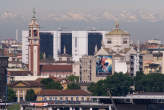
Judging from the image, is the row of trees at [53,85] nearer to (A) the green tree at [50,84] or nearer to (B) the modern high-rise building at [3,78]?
(A) the green tree at [50,84]

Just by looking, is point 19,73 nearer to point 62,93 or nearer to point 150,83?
point 62,93

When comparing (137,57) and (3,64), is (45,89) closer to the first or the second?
(3,64)

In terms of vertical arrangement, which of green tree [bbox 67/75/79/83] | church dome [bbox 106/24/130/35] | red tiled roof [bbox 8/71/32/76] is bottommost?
green tree [bbox 67/75/79/83]

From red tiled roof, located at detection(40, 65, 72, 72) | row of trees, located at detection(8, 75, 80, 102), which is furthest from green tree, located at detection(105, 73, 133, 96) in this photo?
red tiled roof, located at detection(40, 65, 72, 72)

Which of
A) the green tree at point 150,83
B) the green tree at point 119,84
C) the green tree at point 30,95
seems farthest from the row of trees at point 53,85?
the green tree at point 150,83

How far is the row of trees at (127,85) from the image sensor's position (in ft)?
473

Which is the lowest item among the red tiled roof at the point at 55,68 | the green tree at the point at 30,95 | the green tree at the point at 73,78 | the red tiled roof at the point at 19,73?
the green tree at the point at 30,95

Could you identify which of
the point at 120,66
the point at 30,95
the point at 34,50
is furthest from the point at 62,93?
the point at 34,50

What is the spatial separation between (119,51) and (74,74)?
8.11 m

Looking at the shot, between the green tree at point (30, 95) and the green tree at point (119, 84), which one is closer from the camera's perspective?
the green tree at point (119, 84)

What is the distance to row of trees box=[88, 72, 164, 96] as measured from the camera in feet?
473

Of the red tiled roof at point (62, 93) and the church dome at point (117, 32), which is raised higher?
the church dome at point (117, 32)

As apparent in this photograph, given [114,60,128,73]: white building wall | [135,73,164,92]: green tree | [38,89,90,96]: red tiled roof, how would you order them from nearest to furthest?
[38,89,90,96]: red tiled roof < [135,73,164,92]: green tree < [114,60,128,73]: white building wall

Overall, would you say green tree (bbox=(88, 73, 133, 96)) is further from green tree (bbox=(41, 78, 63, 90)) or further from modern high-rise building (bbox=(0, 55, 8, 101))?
modern high-rise building (bbox=(0, 55, 8, 101))
